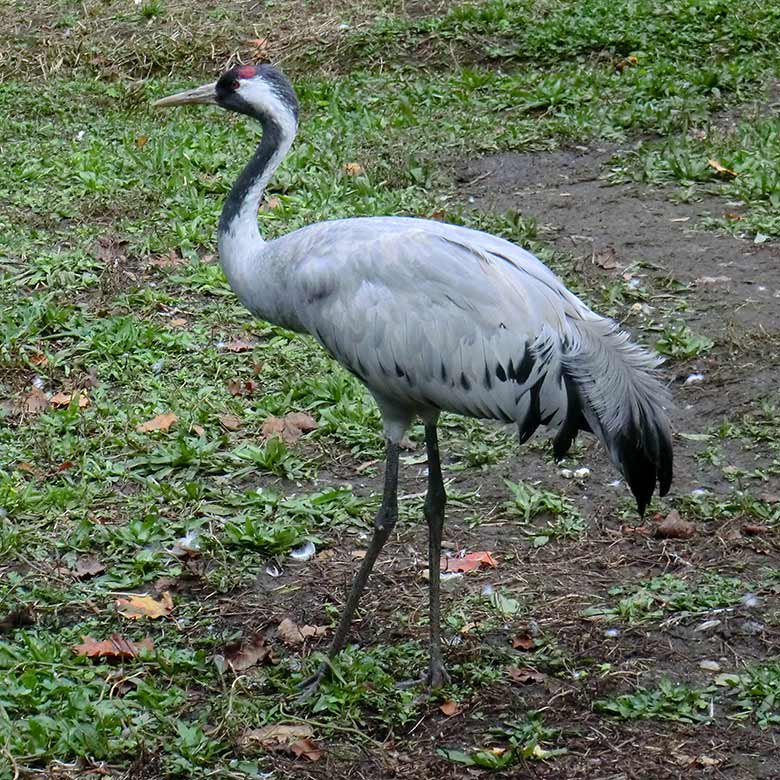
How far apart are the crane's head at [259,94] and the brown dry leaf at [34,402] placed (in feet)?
5.70

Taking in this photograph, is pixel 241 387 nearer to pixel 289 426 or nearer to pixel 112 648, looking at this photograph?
pixel 289 426

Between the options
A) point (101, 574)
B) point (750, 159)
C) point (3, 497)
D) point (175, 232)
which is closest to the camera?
point (101, 574)

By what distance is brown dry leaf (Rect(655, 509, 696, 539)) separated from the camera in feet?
16.5

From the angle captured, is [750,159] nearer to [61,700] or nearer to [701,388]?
[701,388]

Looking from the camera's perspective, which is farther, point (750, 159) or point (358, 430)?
point (750, 159)

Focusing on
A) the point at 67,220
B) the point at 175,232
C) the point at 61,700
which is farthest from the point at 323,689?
the point at 67,220

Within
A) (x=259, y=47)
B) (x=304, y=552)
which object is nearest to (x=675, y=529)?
(x=304, y=552)

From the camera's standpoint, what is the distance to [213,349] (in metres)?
6.52

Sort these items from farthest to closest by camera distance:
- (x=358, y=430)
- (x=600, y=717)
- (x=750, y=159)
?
1. (x=750, y=159)
2. (x=358, y=430)
3. (x=600, y=717)

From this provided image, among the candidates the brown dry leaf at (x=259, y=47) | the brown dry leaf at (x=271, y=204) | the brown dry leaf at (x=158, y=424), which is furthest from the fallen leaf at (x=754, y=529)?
the brown dry leaf at (x=259, y=47)

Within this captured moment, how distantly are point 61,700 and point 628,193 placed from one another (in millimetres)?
4954

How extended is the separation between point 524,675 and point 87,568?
5.45 ft

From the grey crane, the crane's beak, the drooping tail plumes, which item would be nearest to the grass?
the grey crane

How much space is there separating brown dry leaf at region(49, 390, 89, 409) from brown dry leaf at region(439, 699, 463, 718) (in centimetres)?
253
